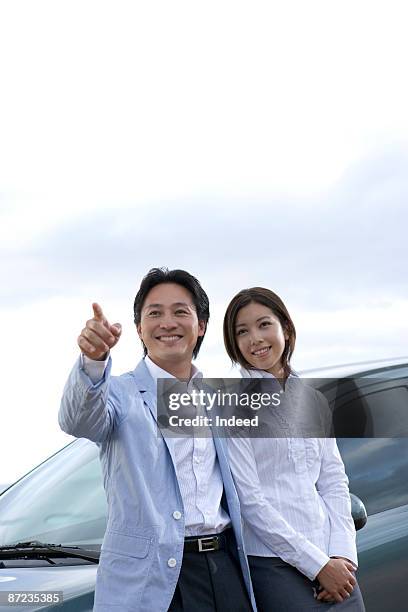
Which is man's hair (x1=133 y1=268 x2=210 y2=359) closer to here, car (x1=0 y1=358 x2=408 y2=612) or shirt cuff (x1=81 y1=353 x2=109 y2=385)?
shirt cuff (x1=81 y1=353 x2=109 y2=385)

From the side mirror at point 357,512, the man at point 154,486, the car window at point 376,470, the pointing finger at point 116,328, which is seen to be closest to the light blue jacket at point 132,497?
the man at point 154,486

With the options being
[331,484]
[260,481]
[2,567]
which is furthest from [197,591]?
[2,567]

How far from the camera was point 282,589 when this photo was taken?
296 centimetres

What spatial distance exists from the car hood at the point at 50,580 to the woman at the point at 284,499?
21.8 inches

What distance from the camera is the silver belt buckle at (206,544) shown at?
8.81 ft

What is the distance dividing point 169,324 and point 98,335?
426 mm

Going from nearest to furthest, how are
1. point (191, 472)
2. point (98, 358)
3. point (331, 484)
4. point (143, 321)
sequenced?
1. point (98, 358)
2. point (191, 472)
3. point (143, 321)
4. point (331, 484)

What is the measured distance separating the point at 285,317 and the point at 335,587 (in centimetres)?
91

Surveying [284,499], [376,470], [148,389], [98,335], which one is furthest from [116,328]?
[376,470]

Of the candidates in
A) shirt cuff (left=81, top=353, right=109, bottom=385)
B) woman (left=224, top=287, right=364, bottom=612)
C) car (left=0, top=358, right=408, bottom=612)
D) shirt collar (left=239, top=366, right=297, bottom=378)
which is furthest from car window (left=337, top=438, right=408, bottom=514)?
shirt cuff (left=81, top=353, right=109, bottom=385)

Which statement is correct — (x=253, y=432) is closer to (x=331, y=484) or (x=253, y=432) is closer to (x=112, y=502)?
(x=331, y=484)

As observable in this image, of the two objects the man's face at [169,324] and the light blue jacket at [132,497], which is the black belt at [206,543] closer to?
the light blue jacket at [132,497]

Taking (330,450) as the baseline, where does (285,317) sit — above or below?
above

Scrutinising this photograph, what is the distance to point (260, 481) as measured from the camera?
304 cm
